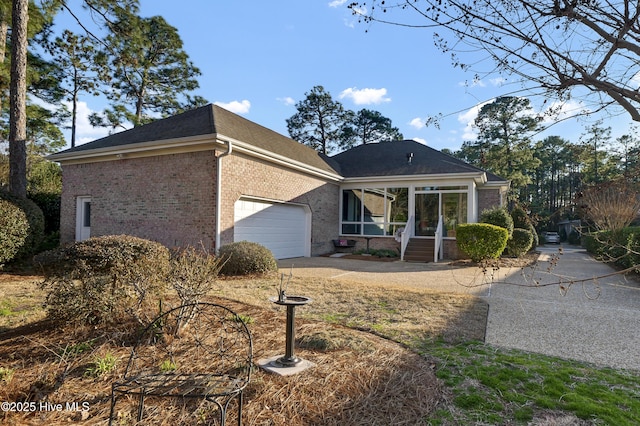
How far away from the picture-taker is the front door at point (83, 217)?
12.8m

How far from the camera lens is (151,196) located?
444 inches

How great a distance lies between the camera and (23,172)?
10.1m

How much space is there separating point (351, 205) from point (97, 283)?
44.9ft

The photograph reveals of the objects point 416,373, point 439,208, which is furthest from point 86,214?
point 439,208

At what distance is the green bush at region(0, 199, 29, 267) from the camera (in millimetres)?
8641

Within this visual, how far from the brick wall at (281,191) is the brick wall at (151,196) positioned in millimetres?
513

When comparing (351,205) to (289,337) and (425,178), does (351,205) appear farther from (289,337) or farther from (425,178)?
(289,337)

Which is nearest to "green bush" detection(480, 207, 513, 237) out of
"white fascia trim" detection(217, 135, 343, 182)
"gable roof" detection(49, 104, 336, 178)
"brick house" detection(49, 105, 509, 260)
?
"brick house" detection(49, 105, 509, 260)

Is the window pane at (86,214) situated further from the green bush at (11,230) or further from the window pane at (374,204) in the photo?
the window pane at (374,204)

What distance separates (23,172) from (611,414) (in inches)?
513

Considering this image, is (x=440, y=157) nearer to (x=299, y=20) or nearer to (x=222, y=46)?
(x=222, y=46)

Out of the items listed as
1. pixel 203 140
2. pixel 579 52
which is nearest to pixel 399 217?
pixel 203 140

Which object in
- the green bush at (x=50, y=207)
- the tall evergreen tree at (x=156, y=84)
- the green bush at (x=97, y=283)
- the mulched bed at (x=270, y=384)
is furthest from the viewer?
the tall evergreen tree at (x=156, y=84)

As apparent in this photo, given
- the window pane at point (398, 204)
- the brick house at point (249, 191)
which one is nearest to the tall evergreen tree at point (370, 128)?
the brick house at point (249, 191)
